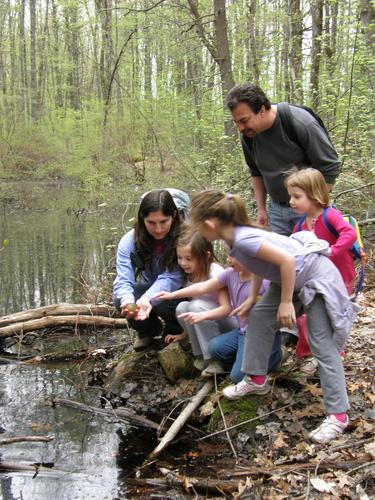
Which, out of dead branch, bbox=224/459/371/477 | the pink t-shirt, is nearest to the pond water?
dead branch, bbox=224/459/371/477

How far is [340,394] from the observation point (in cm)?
270

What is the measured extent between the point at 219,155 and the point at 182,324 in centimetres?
551

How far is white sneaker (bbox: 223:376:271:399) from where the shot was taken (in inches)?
125

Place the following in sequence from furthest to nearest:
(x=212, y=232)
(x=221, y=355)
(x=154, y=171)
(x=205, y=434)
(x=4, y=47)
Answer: (x=4, y=47)
(x=154, y=171)
(x=221, y=355)
(x=205, y=434)
(x=212, y=232)

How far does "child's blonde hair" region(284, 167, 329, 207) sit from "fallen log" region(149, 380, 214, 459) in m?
1.50

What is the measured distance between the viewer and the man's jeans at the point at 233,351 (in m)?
3.29

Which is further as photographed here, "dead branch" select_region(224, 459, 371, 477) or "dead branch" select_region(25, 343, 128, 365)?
"dead branch" select_region(25, 343, 128, 365)

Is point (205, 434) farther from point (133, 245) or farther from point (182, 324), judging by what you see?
point (133, 245)

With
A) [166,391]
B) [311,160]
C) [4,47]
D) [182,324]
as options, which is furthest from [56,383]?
[4,47]

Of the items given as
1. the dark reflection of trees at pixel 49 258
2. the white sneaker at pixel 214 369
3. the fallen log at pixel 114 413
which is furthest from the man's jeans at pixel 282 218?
the dark reflection of trees at pixel 49 258

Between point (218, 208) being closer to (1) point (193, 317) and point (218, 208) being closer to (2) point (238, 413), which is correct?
(1) point (193, 317)

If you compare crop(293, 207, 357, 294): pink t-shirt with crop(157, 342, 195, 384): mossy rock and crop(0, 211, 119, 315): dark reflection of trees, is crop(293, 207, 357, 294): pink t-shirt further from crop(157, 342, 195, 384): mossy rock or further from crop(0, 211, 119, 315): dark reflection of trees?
crop(0, 211, 119, 315): dark reflection of trees

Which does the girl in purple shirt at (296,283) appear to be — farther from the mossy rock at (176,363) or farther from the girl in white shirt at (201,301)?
the mossy rock at (176,363)

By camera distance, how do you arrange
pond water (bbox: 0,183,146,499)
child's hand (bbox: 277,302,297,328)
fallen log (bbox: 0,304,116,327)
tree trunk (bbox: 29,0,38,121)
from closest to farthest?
child's hand (bbox: 277,302,297,328) < pond water (bbox: 0,183,146,499) < fallen log (bbox: 0,304,116,327) < tree trunk (bbox: 29,0,38,121)
